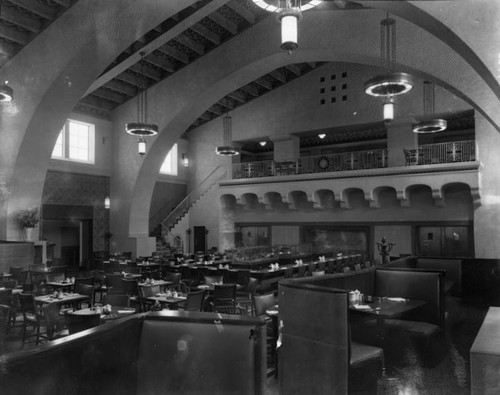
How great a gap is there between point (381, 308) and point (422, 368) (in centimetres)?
95

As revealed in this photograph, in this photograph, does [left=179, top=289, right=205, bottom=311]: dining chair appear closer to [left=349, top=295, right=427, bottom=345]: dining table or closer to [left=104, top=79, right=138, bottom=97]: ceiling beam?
[left=349, top=295, right=427, bottom=345]: dining table

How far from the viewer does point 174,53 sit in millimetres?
15438

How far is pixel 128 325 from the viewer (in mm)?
2863

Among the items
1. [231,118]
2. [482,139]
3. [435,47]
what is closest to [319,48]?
[435,47]

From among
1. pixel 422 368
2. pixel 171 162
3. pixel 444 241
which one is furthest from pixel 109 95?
pixel 422 368

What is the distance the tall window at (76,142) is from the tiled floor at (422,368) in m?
10.9

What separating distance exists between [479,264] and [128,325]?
10.8 meters

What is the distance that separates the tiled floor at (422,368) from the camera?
486cm

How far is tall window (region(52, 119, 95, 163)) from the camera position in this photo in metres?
17.5

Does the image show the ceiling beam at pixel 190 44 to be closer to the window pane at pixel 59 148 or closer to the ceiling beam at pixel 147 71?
the ceiling beam at pixel 147 71

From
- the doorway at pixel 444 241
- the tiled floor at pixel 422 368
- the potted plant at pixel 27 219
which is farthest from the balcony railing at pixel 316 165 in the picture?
the tiled floor at pixel 422 368

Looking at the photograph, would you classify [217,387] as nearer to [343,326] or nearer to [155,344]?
[155,344]

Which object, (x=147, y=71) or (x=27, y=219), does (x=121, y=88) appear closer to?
(x=147, y=71)

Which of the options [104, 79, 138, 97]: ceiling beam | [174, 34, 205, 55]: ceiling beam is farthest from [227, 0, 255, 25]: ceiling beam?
[104, 79, 138, 97]: ceiling beam
